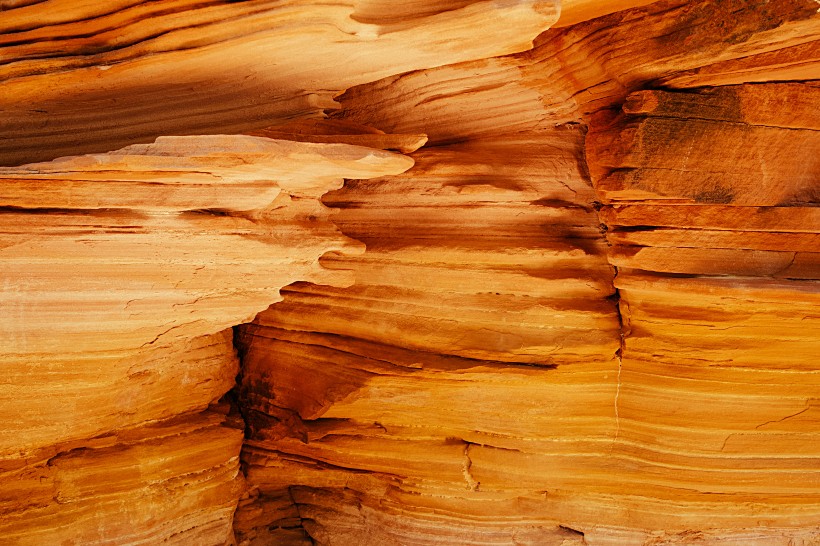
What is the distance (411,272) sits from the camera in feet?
14.8

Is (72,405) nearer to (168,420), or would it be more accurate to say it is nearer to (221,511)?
(168,420)

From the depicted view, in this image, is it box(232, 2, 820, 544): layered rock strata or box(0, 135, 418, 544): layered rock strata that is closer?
box(0, 135, 418, 544): layered rock strata

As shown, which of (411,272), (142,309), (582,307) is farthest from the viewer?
(411,272)

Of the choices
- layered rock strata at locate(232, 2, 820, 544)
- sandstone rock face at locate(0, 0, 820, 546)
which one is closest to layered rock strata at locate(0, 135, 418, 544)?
sandstone rock face at locate(0, 0, 820, 546)

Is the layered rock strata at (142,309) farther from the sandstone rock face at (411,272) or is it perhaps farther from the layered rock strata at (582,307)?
the layered rock strata at (582,307)

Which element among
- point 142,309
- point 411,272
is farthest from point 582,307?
point 142,309

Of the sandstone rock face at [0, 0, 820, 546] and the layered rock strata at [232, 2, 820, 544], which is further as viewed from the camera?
the layered rock strata at [232, 2, 820, 544]

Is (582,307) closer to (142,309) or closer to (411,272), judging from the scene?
(411,272)

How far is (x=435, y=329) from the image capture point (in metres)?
4.52

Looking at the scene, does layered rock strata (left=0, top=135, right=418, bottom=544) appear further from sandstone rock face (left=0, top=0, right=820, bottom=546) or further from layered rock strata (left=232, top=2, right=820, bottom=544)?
layered rock strata (left=232, top=2, right=820, bottom=544)

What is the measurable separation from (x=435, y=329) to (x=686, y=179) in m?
1.60

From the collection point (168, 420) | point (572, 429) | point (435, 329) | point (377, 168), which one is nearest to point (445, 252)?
point (435, 329)

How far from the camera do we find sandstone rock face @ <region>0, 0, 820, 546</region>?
356cm

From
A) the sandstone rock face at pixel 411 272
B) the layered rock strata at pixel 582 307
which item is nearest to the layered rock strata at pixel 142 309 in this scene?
the sandstone rock face at pixel 411 272
